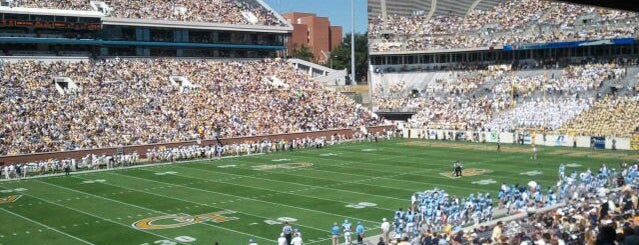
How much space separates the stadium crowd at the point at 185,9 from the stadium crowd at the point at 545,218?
1333 inches

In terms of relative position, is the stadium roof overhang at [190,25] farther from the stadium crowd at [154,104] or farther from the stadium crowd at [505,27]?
the stadium crowd at [505,27]

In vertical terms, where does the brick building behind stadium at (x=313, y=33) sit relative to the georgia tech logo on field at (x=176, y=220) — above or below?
above

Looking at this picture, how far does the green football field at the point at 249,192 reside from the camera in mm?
19609

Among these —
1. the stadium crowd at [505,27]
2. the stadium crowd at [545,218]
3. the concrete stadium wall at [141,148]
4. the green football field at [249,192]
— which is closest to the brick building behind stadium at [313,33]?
the stadium crowd at [505,27]

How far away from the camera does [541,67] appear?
52.7m

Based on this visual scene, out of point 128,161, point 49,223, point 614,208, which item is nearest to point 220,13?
point 128,161

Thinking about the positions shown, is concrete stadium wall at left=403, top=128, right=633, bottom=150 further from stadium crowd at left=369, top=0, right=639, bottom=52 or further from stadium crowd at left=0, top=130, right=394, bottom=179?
stadium crowd at left=369, top=0, right=639, bottom=52

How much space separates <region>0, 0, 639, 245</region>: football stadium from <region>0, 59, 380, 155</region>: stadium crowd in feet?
0.46

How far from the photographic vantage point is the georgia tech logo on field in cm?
2016

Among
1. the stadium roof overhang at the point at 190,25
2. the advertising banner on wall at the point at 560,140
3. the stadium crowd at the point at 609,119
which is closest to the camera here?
the stadium crowd at the point at 609,119

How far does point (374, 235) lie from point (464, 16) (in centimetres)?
4716

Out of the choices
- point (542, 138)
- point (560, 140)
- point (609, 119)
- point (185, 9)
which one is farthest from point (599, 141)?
→ point (185, 9)

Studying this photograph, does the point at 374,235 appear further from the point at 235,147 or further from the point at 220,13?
the point at 220,13

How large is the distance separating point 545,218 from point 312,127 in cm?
3080
